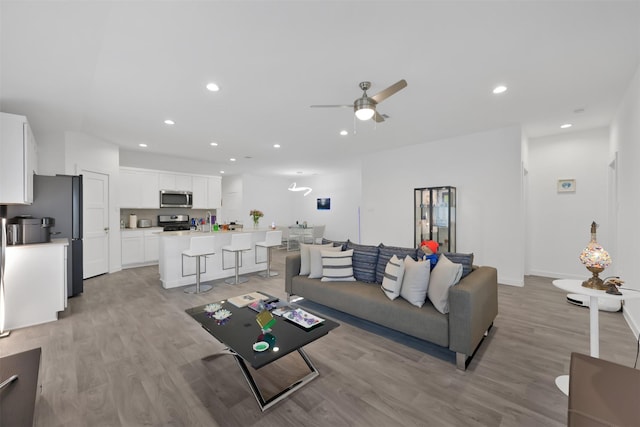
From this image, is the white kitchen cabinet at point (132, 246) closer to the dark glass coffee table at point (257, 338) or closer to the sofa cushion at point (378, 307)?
the sofa cushion at point (378, 307)

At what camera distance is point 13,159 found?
3.01 metres

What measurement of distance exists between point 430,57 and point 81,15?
9.45 feet

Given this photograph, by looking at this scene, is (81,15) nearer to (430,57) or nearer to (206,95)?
(206,95)

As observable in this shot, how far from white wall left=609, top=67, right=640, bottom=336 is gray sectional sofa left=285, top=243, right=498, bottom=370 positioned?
5.23ft

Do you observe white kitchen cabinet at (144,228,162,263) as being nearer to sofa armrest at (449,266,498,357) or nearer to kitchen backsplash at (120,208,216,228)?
kitchen backsplash at (120,208,216,228)

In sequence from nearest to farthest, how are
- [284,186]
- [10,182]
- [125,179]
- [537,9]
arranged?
[537,9] → [10,182] → [125,179] → [284,186]

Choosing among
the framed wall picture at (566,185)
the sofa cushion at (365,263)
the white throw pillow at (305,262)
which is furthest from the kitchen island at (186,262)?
the framed wall picture at (566,185)

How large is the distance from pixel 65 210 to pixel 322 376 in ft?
15.0

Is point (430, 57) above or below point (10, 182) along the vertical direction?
above

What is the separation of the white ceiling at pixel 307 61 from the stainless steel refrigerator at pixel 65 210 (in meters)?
0.98

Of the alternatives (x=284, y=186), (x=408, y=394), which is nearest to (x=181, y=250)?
(x=408, y=394)

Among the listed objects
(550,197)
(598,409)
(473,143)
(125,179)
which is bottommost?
(598,409)

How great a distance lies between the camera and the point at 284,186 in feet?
36.0

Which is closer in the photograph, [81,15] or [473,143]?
[81,15]
